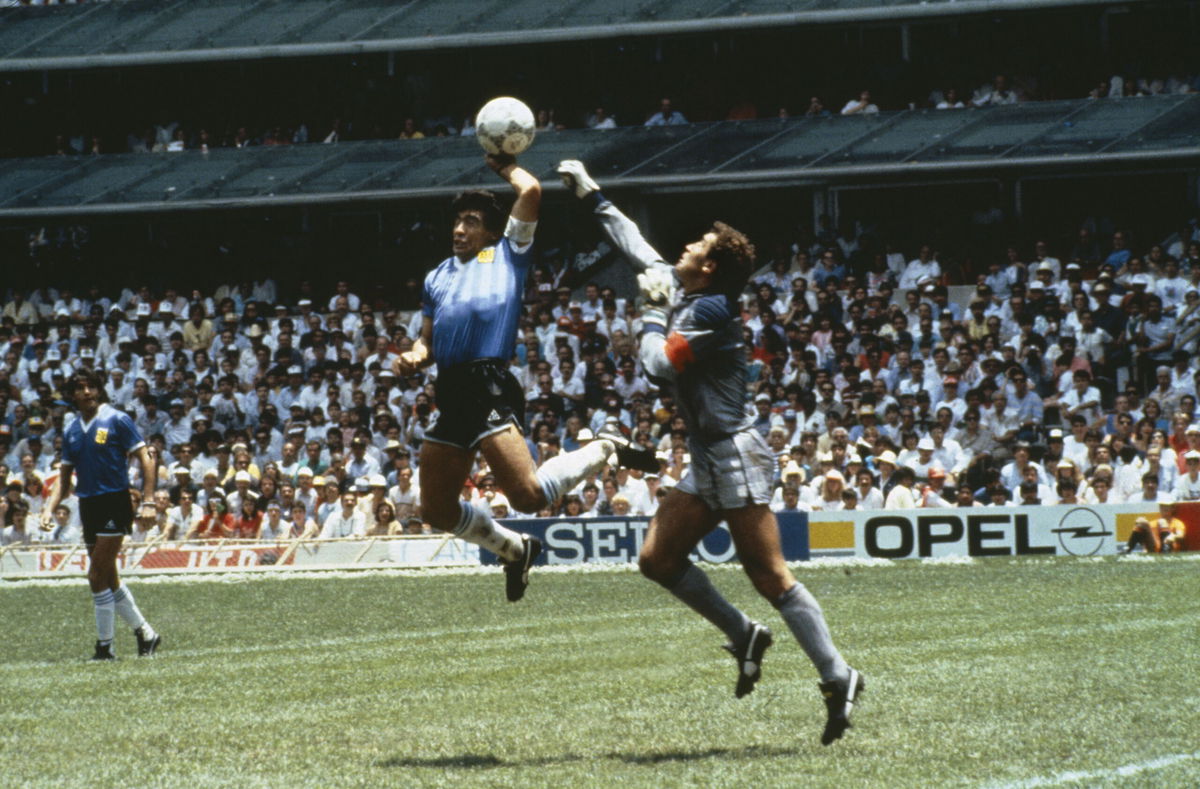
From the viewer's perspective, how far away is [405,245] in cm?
3278

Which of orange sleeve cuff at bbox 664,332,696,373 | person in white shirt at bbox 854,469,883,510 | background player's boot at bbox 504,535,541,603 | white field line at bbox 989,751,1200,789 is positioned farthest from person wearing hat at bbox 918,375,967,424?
white field line at bbox 989,751,1200,789

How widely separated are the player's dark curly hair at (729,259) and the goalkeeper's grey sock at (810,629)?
50.6 inches

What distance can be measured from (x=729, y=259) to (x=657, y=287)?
14.2 inches

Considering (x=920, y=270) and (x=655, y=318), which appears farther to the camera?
(x=920, y=270)

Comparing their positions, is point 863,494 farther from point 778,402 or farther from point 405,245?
point 405,245

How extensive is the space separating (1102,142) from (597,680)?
20806 millimetres

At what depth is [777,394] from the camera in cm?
2342

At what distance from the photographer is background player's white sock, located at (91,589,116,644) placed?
12148 millimetres

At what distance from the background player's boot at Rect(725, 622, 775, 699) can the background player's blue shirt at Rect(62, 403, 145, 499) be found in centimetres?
610

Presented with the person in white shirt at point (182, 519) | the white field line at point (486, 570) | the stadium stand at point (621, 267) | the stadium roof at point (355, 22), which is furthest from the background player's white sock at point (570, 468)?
the stadium roof at point (355, 22)

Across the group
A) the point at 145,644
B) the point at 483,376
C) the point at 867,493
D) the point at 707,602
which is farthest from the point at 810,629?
the point at 867,493

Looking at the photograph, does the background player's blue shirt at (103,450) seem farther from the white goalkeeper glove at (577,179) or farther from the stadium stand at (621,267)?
the stadium stand at (621,267)

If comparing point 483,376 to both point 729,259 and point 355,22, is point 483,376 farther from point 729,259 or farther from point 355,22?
point 355,22

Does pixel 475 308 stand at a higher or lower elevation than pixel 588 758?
higher
